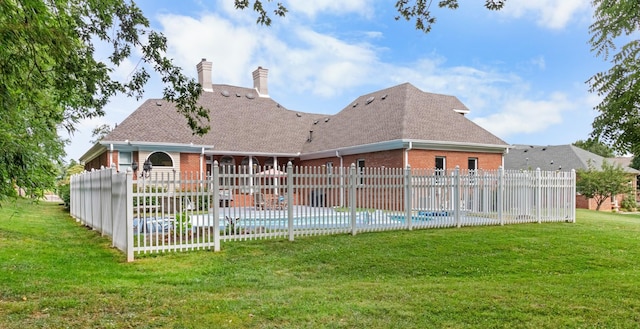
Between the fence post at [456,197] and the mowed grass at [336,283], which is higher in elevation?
the fence post at [456,197]

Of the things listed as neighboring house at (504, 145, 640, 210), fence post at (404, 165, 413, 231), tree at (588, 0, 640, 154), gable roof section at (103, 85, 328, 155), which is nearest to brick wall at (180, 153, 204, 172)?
gable roof section at (103, 85, 328, 155)

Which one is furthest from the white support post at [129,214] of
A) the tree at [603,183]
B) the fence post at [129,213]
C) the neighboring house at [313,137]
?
the tree at [603,183]

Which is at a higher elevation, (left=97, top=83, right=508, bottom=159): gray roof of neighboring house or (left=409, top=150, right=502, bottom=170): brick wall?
(left=97, top=83, right=508, bottom=159): gray roof of neighboring house

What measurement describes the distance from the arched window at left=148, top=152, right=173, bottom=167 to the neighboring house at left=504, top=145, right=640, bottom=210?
25817 mm

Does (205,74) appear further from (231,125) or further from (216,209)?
(216,209)

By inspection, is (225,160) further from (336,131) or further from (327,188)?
(327,188)

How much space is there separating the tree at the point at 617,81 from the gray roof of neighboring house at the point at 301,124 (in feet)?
46.9

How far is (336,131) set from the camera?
2478 cm

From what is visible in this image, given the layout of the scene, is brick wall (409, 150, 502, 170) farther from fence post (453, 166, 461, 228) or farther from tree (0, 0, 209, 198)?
tree (0, 0, 209, 198)

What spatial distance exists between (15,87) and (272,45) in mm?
7177

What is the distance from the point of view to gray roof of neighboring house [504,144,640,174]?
113 feet

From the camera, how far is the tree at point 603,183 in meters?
28.9

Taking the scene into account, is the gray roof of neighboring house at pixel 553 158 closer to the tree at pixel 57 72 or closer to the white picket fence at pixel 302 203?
the white picket fence at pixel 302 203

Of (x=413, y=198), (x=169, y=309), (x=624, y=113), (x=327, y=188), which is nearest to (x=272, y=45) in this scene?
(x=327, y=188)
